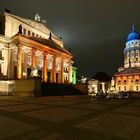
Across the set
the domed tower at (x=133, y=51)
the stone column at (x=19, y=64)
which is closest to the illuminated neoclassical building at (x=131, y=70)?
the domed tower at (x=133, y=51)

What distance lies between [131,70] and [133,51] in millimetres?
18009

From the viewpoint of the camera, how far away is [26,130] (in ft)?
24.2

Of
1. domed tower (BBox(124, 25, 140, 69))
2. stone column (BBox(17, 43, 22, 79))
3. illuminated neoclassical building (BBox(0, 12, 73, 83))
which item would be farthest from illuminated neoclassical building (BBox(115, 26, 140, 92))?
stone column (BBox(17, 43, 22, 79))

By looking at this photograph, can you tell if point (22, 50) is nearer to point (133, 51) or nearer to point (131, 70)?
point (131, 70)

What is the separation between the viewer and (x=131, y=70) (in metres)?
108

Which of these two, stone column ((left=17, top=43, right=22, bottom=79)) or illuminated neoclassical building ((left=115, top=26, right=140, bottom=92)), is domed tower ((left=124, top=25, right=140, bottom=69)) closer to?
illuminated neoclassical building ((left=115, top=26, right=140, bottom=92))

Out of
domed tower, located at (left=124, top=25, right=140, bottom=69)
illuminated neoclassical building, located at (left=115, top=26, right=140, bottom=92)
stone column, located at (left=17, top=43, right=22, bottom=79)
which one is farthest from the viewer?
domed tower, located at (left=124, top=25, right=140, bottom=69)

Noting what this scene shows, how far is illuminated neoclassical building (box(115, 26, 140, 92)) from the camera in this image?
107 m

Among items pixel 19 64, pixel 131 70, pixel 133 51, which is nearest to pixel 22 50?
pixel 19 64

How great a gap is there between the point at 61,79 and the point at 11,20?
74.6 feet

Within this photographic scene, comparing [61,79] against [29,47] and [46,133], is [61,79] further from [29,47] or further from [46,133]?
[46,133]

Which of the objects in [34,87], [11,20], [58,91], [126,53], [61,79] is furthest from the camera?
[126,53]

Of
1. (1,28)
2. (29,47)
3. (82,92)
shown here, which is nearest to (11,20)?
(1,28)

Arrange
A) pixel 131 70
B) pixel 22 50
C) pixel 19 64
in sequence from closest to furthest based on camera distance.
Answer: pixel 19 64
pixel 22 50
pixel 131 70
